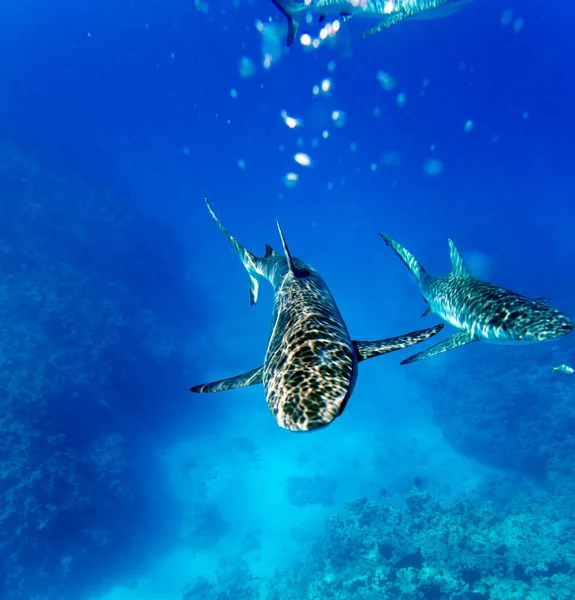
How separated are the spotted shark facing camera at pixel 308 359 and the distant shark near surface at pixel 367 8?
1220 cm

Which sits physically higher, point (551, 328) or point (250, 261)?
point (250, 261)

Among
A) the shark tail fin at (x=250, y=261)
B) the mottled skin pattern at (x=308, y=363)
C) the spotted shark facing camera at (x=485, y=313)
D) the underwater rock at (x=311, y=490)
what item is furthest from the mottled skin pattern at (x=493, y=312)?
the underwater rock at (x=311, y=490)

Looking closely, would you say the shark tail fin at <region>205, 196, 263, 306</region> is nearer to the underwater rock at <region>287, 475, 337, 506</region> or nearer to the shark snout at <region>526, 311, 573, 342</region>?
the shark snout at <region>526, 311, 573, 342</region>

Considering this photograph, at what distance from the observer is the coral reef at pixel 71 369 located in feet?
65.5

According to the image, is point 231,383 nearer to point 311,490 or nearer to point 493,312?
point 493,312

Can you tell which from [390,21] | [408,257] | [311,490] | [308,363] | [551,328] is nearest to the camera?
[308,363]

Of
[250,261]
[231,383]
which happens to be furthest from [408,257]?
[231,383]

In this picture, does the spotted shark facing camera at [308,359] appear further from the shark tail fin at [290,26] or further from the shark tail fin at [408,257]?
the shark tail fin at [290,26]

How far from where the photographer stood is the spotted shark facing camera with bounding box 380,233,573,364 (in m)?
5.80

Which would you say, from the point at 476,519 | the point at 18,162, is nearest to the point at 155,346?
the point at 18,162

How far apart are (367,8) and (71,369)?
91.7 ft

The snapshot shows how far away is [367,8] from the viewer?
13484 mm

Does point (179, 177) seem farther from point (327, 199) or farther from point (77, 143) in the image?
point (327, 199)

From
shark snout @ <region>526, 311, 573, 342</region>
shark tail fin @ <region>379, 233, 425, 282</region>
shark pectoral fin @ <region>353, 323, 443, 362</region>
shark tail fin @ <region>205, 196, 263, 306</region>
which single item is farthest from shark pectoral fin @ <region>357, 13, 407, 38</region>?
shark pectoral fin @ <region>353, 323, 443, 362</region>
